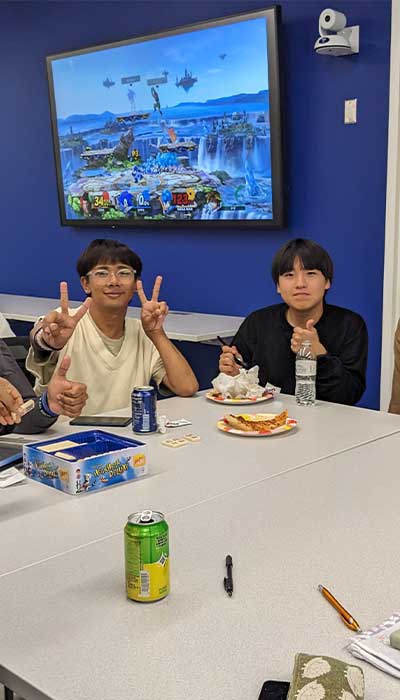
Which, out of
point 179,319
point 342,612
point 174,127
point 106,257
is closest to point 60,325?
point 106,257

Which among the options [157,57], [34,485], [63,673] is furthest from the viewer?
[157,57]

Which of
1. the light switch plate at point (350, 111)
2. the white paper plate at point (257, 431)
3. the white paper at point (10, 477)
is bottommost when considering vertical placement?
the white paper plate at point (257, 431)

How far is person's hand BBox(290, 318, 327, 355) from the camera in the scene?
7.98 feet

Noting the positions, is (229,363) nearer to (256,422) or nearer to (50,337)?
(256,422)

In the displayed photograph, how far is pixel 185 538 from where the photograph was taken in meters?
1.41

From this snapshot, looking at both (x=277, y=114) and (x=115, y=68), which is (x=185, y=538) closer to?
(x=277, y=114)

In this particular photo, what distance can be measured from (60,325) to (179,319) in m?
1.68

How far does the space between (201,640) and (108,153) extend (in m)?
3.78

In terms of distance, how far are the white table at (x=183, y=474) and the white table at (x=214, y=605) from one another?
1.7 inches

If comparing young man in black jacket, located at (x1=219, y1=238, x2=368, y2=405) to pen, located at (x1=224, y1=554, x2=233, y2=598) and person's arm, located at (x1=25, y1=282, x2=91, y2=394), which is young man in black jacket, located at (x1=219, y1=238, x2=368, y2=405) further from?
pen, located at (x1=224, y1=554, x2=233, y2=598)

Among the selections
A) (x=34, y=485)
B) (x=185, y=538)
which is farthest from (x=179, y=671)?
(x=34, y=485)

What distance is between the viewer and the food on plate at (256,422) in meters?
2.08

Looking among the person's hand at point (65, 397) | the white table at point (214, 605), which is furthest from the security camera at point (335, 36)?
the white table at point (214, 605)

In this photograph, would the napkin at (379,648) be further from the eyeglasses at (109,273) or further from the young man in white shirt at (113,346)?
the eyeglasses at (109,273)
